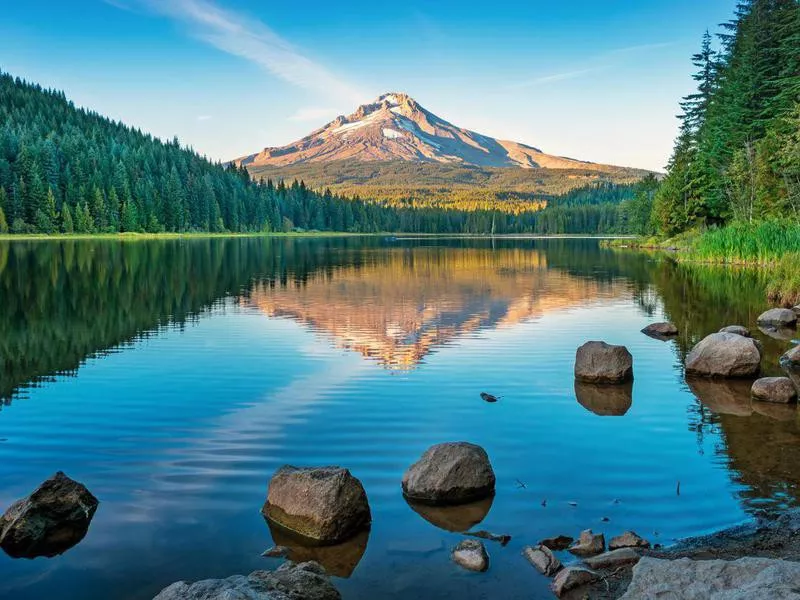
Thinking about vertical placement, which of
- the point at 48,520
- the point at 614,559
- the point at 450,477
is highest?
the point at 450,477

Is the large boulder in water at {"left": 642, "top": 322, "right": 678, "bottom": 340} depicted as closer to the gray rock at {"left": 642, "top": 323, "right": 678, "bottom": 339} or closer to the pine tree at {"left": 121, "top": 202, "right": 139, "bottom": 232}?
the gray rock at {"left": 642, "top": 323, "right": 678, "bottom": 339}

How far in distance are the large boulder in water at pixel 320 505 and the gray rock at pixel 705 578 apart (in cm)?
400

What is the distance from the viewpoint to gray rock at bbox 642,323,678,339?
26484mm

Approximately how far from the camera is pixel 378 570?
28.2 ft

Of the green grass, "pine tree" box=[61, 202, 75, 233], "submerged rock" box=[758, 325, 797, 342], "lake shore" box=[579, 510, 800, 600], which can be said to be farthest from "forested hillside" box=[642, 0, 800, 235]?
"pine tree" box=[61, 202, 75, 233]

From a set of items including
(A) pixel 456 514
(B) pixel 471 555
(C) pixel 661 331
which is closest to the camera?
(B) pixel 471 555

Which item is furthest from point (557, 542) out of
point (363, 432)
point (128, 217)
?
point (128, 217)

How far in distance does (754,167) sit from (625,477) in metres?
60.4

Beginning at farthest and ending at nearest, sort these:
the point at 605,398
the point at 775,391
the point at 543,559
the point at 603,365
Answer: the point at 603,365 < the point at 605,398 < the point at 775,391 < the point at 543,559

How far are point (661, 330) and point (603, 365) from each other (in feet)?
31.0

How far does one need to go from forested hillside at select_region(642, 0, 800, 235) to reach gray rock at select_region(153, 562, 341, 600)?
49.3 m

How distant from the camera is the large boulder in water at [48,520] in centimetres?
915

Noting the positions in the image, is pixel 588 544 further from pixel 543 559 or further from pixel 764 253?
pixel 764 253

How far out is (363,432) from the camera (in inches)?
550
